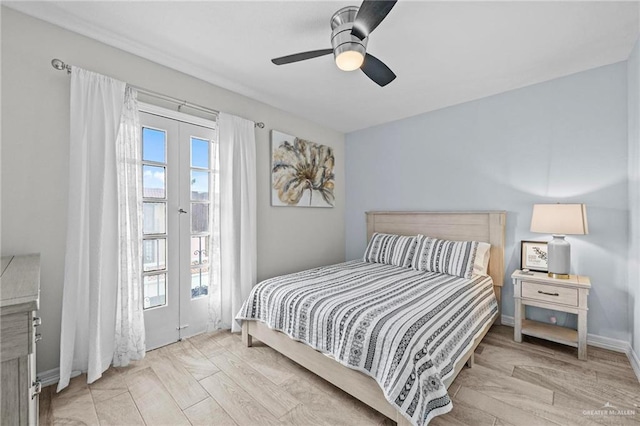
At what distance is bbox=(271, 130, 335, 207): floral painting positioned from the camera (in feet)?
10.9

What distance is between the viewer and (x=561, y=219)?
2305 millimetres

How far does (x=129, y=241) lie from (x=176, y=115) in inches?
46.9

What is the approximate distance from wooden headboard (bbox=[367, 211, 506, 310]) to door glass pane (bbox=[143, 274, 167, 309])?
2722 millimetres

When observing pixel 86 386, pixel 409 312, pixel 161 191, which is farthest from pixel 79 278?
pixel 409 312

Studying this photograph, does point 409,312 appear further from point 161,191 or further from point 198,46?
point 198,46

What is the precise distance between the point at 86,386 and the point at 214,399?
0.92 meters

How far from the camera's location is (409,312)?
69.6 inches

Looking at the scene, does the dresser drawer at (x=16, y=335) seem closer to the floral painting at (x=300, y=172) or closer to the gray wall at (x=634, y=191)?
the floral painting at (x=300, y=172)

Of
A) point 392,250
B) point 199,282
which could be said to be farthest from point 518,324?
point 199,282

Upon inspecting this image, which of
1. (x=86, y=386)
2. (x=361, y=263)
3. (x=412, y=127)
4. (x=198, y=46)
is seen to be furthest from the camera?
(x=412, y=127)

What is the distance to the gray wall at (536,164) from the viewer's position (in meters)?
2.39

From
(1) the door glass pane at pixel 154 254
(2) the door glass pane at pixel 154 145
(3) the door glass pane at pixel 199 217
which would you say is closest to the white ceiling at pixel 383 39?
(2) the door glass pane at pixel 154 145

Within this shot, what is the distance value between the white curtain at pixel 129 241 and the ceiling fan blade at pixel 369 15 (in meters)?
1.82

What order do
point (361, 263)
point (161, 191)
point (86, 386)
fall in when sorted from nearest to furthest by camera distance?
point (86, 386) → point (161, 191) → point (361, 263)
